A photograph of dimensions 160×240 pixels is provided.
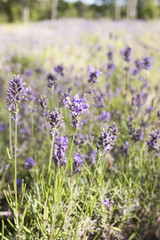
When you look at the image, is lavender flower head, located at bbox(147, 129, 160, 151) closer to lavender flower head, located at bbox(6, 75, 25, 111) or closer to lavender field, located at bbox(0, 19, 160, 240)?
lavender field, located at bbox(0, 19, 160, 240)

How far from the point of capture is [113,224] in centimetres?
169

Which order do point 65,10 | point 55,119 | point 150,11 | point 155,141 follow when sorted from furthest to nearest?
point 65,10
point 150,11
point 155,141
point 55,119

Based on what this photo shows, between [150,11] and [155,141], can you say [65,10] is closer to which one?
[150,11]

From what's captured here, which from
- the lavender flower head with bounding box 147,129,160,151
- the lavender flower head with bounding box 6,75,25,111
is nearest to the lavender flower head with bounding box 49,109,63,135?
the lavender flower head with bounding box 6,75,25,111

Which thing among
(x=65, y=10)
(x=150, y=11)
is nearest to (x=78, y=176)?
(x=150, y=11)

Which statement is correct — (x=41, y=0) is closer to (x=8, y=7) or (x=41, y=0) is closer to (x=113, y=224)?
(x=8, y=7)

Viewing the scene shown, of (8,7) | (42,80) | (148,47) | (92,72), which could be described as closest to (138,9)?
(8,7)

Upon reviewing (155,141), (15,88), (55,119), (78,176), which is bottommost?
(78,176)

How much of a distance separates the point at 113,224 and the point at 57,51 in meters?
7.36

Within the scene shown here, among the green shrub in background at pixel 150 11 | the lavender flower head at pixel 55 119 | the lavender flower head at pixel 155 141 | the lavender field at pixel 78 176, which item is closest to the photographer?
the lavender flower head at pixel 55 119

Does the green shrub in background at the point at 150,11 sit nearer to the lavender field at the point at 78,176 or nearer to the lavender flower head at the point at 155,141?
the lavender field at the point at 78,176

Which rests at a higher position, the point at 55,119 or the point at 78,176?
the point at 55,119

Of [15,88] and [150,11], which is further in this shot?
[150,11]

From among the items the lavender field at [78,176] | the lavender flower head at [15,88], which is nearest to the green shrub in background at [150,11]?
the lavender field at [78,176]
